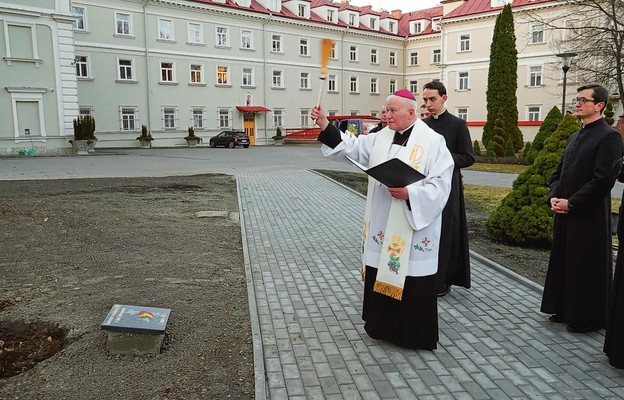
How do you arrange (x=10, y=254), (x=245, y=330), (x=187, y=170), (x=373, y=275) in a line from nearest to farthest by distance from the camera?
(x=373, y=275) → (x=245, y=330) → (x=10, y=254) → (x=187, y=170)

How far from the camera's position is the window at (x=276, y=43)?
43059mm

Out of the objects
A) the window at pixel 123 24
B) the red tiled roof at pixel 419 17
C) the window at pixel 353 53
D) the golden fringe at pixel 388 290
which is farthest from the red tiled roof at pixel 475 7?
the golden fringe at pixel 388 290

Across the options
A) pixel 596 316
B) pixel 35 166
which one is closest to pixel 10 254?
pixel 596 316

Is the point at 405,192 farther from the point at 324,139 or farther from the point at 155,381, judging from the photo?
the point at 155,381

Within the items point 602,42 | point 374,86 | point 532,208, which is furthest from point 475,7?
point 532,208

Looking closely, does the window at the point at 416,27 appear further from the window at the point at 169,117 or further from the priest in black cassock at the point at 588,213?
the priest in black cassock at the point at 588,213

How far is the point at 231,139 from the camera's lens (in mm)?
36812

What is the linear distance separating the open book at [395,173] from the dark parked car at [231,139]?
33706 millimetres

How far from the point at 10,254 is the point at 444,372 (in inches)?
232

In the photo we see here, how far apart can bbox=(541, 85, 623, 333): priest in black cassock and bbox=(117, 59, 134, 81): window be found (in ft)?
118

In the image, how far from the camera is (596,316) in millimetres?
4375

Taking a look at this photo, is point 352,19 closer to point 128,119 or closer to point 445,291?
point 128,119

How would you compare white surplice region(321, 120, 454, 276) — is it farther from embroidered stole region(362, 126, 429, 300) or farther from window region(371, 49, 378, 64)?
window region(371, 49, 378, 64)

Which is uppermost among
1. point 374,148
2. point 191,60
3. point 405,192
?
point 191,60
